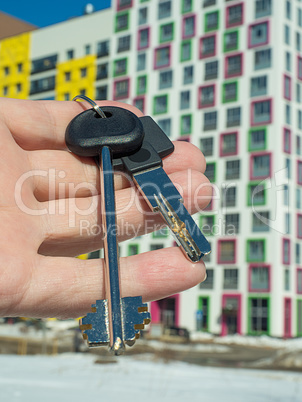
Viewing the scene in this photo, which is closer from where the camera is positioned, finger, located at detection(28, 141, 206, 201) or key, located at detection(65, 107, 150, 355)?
key, located at detection(65, 107, 150, 355)

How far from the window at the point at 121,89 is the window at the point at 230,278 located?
17.8m

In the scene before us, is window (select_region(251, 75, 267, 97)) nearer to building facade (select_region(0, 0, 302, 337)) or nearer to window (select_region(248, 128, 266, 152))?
building facade (select_region(0, 0, 302, 337))

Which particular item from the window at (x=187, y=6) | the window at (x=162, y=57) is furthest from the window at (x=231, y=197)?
the window at (x=187, y=6)

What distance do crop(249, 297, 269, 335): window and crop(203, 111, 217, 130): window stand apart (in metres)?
13.8

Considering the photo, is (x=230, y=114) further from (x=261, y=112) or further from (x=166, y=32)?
(x=166, y=32)

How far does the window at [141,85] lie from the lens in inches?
1756

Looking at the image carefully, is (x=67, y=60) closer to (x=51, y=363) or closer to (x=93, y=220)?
(x=51, y=363)

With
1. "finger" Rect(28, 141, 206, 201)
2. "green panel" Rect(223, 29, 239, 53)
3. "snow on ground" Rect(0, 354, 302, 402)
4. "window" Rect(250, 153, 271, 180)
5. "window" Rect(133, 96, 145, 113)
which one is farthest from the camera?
"window" Rect(133, 96, 145, 113)

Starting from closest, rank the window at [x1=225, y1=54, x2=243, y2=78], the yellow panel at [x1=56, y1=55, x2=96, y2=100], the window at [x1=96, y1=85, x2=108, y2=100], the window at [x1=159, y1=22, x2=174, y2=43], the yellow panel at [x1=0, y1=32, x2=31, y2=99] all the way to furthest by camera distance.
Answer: the window at [x1=225, y1=54, x2=243, y2=78] < the window at [x1=159, y1=22, x2=174, y2=43] < the window at [x1=96, y1=85, x2=108, y2=100] < the yellow panel at [x1=56, y1=55, x2=96, y2=100] < the yellow panel at [x1=0, y1=32, x2=31, y2=99]

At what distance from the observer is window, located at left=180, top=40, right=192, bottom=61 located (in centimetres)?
4325

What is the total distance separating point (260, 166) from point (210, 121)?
232 inches

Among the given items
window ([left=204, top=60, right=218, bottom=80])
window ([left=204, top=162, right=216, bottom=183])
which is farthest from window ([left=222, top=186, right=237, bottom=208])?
window ([left=204, top=60, right=218, bottom=80])

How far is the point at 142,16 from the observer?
4550 centimetres

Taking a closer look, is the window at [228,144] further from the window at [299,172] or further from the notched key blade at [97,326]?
the notched key blade at [97,326]
